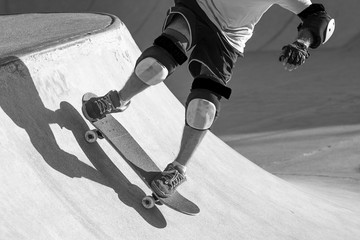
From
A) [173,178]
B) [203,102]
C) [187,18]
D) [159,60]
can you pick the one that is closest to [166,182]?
[173,178]

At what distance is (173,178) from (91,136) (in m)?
0.54

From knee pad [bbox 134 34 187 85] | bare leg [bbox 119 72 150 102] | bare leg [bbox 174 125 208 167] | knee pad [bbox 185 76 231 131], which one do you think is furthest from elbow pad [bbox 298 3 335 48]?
bare leg [bbox 119 72 150 102]

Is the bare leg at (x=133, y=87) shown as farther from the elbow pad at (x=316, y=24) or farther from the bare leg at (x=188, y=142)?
the elbow pad at (x=316, y=24)

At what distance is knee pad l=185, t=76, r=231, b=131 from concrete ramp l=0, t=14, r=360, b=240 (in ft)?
1.86

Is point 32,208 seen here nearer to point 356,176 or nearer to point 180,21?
point 180,21

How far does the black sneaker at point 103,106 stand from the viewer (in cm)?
442

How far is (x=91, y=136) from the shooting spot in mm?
4457

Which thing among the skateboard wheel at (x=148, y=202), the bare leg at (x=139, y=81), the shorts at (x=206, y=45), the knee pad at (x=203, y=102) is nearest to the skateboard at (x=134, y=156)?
the skateboard wheel at (x=148, y=202)

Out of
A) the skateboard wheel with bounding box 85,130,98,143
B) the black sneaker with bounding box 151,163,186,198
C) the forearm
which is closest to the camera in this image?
the forearm

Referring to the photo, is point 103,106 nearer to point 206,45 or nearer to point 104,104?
point 104,104

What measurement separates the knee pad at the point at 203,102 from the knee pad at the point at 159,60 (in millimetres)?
183

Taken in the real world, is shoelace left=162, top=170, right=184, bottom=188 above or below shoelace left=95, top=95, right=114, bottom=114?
below

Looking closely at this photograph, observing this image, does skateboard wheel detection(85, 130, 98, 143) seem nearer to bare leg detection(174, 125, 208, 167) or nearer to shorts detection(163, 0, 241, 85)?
bare leg detection(174, 125, 208, 167)

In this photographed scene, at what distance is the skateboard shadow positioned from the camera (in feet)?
13.1
